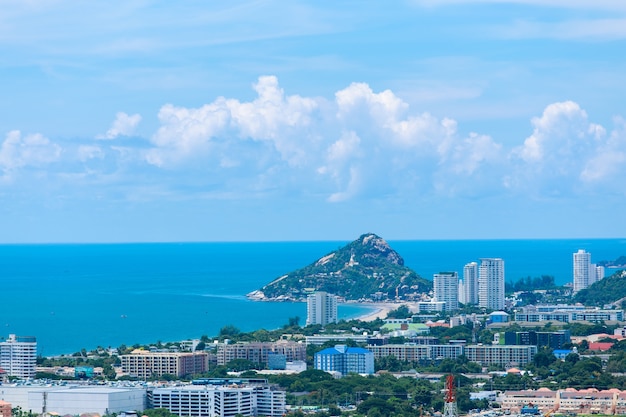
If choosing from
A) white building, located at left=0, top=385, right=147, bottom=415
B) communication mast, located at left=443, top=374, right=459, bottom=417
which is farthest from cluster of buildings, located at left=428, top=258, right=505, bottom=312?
communication mast, located at left=443, top=374, right=459, bottom=417

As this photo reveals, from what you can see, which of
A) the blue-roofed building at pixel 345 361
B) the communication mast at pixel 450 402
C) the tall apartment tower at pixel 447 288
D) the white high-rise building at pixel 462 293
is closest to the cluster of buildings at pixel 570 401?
the blue-roofed building at pixel 345 361

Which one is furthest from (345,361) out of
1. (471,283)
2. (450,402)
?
(471,283)

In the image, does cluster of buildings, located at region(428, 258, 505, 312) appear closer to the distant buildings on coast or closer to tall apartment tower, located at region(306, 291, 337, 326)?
tall apartment tower, located at region(306, 291, 337, 326)

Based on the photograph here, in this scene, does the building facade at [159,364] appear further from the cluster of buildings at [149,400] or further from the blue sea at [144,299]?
the blue sea at [144,299]

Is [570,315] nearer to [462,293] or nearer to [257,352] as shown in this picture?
[462,293]

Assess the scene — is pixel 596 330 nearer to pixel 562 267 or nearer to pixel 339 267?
pixel 339 267
